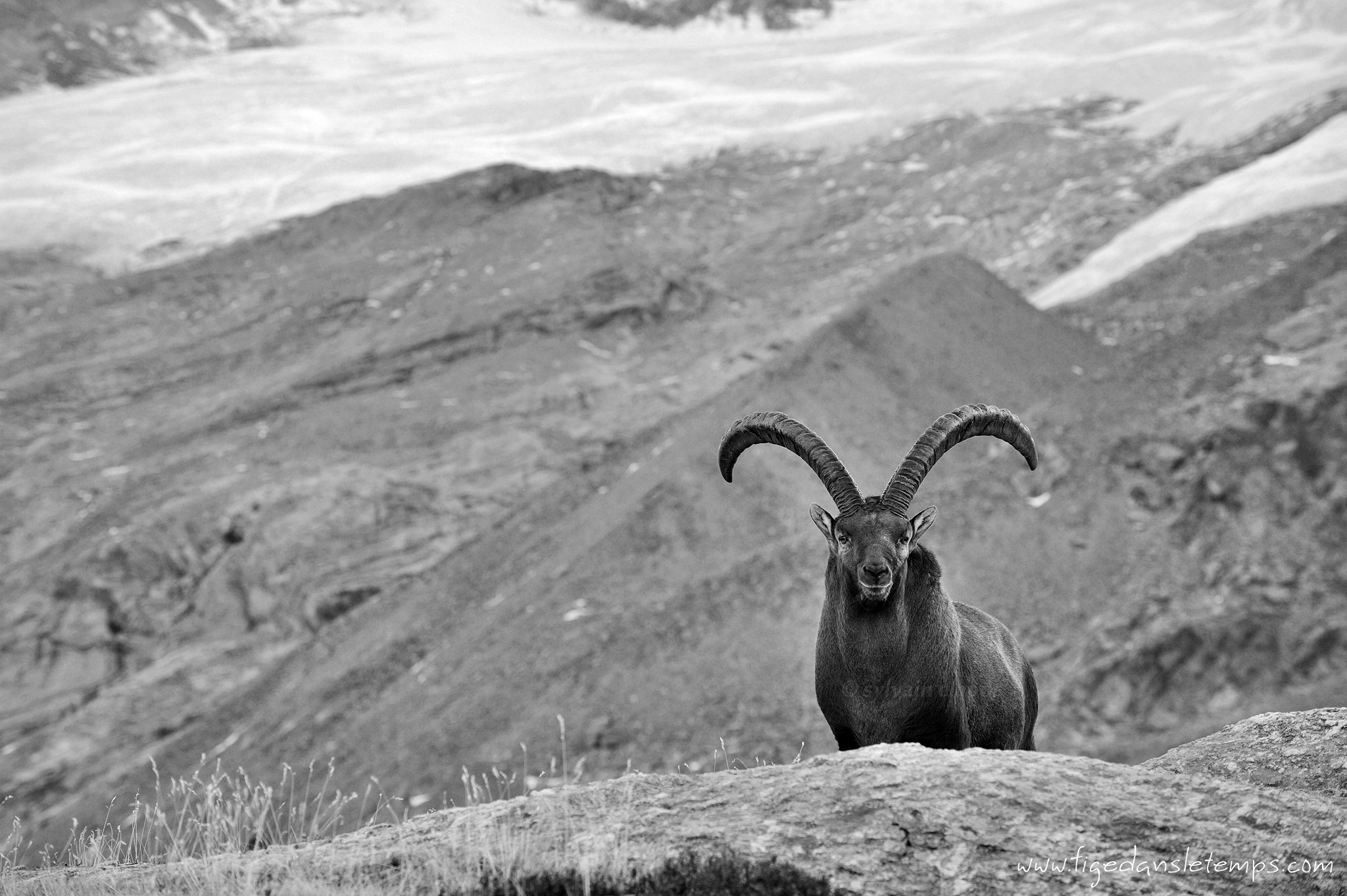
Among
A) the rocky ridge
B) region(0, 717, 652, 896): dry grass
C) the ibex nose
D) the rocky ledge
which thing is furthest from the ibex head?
the rocky ridge

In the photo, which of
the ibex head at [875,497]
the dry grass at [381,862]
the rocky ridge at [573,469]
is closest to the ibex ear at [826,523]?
the ibex head at [875,497]

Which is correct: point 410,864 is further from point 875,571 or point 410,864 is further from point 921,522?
point 921,522

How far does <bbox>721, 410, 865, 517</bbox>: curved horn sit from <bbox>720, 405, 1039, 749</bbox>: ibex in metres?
0.02

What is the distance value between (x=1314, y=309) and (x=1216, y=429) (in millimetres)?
6620

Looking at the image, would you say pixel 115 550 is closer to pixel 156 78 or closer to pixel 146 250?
pixel 146 250

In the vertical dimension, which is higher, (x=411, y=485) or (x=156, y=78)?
(x=156, y=78)

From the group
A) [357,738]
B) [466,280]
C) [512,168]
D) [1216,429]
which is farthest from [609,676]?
[512,168]

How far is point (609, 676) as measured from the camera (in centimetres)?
2544

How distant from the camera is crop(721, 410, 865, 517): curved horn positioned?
8.39 metres

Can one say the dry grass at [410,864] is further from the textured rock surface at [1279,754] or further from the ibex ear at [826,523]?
the textured rock surface at [1279,754]

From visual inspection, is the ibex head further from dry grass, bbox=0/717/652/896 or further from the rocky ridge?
the rocky ridge

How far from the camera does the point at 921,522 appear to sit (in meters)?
8.24

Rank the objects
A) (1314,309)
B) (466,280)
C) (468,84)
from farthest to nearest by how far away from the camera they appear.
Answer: (468,84), (466,280), (1314,309)

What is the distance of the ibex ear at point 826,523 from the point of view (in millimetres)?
8180
